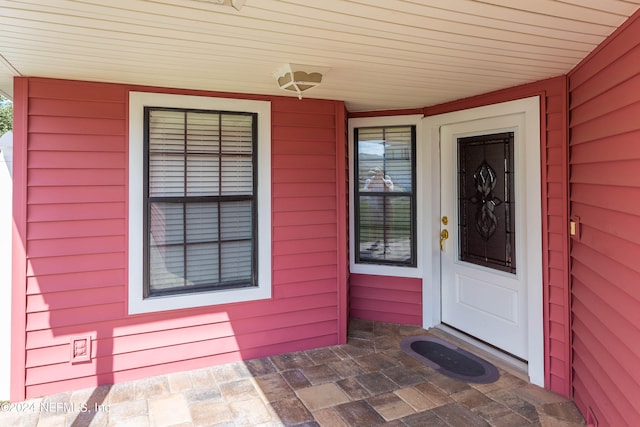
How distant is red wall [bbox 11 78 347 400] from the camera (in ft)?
8.91

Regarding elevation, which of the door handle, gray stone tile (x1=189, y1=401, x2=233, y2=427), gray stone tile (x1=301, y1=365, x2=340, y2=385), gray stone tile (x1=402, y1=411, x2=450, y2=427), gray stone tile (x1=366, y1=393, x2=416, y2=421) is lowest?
gray stone tile (x1=189, y1=401, x2=233, y2=427)

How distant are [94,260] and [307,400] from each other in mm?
1776

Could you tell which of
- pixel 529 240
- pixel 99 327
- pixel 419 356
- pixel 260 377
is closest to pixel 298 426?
pixel 260 377

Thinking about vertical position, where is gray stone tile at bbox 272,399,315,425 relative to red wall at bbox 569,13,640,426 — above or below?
below

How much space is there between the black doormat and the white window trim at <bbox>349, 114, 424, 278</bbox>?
67cm

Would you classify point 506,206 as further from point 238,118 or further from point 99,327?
point 99,327

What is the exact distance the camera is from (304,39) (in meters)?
2.11

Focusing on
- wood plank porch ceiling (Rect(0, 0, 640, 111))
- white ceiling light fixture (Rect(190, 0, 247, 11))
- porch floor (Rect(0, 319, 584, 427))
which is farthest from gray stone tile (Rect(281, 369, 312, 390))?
white ceiling light fixture (Rect(190, 0, 247, 11))

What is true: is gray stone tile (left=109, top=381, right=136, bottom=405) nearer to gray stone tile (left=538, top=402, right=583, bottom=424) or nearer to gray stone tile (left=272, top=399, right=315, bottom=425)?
gray stone tile (left=272, top=399, right=315, bottom=425)

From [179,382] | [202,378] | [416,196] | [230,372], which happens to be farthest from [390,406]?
[416,196]

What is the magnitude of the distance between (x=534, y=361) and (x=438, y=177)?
1722mm

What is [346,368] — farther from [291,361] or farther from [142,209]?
[142,209]

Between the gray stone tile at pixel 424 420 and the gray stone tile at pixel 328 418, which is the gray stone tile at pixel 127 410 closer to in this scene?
the gray stone tile at pixel 328 418

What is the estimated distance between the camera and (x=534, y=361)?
9.57 ft
